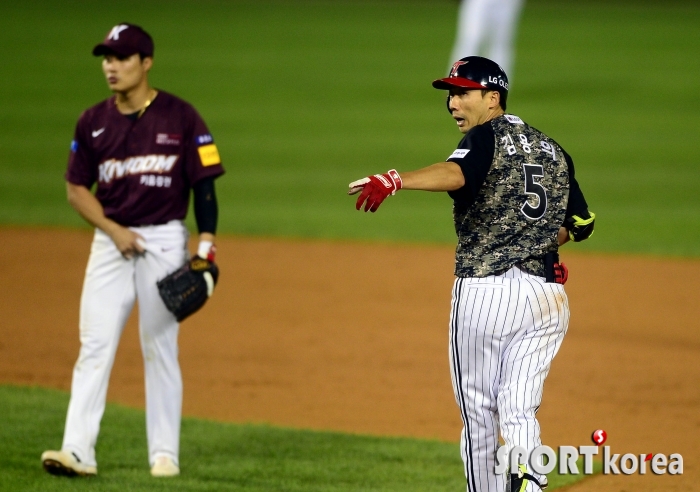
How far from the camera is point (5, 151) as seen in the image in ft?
55.8

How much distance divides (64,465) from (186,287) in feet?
3.41

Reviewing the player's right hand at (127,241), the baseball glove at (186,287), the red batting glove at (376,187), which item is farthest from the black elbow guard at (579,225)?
the player's right hand at (127,241)

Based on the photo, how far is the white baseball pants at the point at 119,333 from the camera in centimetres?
579

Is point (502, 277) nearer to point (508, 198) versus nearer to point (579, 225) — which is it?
point (508, 198)

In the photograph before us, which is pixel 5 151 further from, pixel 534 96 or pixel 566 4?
pixel 566 4

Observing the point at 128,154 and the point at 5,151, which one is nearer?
the point at 128,154

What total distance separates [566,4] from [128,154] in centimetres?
2949

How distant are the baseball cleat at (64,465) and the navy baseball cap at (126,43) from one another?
2.00 metres

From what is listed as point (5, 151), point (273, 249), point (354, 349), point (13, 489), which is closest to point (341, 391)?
point (354, 349)

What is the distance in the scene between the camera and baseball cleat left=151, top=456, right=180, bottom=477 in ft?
19.1

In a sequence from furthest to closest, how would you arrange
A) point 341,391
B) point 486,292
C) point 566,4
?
point 566,4 < point 341,391 < point 486,292

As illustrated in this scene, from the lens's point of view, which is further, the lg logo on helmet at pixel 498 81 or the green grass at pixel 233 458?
the green grass at pixel 233 458

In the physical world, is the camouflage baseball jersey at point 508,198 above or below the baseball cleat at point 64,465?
above

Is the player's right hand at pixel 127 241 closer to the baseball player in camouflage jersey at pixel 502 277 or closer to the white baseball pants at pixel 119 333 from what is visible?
the white baseball pants at pixel 119 333
